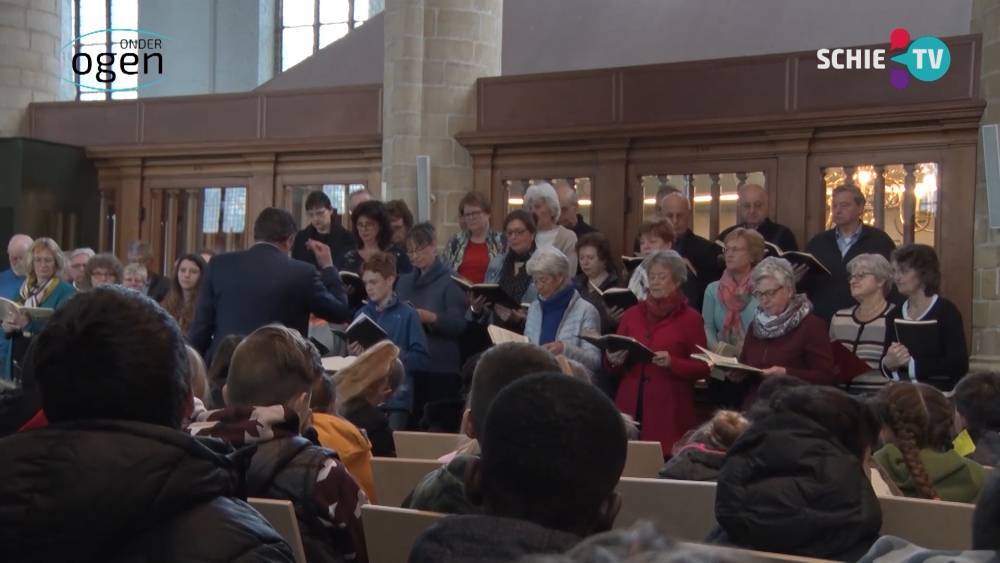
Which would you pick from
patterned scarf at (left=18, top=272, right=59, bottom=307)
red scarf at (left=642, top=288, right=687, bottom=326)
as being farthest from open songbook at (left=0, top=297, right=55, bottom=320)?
red scarf at (left=642, top=288, right=687, bottom=326)

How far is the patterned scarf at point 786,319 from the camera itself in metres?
5.10

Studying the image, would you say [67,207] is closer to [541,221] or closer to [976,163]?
[541,221]

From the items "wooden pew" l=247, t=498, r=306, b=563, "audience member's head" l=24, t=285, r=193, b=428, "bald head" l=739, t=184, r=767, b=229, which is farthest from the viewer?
"bald head" l=739, t=184, r=767, b=229

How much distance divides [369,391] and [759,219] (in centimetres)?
364

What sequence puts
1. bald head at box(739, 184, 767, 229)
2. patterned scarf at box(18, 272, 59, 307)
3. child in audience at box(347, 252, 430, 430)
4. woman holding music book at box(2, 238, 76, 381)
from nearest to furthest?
child in audience at box(347, 252, 430, 430) → bald head at box(739, 184, 767, 229) → woman holding music book at box(2, 238, 76, 381) → patterned scarf at box(18, 272, 59, 307)

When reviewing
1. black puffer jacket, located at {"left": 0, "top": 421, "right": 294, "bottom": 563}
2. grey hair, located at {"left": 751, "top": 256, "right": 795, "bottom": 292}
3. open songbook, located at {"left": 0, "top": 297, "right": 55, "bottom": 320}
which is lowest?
open songbook, located at {"left": 0, "top": 297, "right": 55, "bottom": 320}

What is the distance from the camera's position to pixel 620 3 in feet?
37.7

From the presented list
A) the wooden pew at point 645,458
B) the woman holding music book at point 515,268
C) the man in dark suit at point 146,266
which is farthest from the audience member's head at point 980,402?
the man in dark suit at point 146,266

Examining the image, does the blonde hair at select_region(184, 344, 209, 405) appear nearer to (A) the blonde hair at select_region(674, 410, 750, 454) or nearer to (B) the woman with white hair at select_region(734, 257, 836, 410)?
(A) the blonde hair at select_region(674, 410, 750, 454)

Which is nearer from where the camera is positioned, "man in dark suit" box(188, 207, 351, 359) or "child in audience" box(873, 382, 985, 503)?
"child in audience" box(873, 382, 985, 503)

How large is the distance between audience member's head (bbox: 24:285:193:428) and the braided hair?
2269 millimetres

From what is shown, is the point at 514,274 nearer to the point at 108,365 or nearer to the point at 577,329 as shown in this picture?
the point at 577,329

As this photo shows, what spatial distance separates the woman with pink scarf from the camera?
5.85m

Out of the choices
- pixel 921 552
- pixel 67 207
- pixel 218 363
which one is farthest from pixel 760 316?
pixel 67 207
